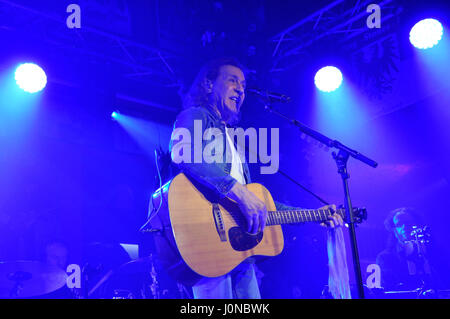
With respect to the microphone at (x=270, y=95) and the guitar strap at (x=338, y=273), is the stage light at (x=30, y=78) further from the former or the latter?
the guitar strap at (x=338, y=273)

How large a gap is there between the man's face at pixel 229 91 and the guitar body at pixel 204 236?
87 centimetres

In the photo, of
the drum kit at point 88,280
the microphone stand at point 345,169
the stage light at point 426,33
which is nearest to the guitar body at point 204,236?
the microphone stand at point 345,169

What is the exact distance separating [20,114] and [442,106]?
21.1 feet

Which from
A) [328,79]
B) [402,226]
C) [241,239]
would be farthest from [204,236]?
[328,79]

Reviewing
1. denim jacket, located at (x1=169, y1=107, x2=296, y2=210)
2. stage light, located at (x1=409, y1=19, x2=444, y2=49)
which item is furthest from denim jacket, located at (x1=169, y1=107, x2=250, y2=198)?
stage light, located at (x1=409, y1=19, x2=444, y2=49)

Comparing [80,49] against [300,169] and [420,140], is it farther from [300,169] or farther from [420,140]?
[420,140]

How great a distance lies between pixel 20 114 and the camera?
5664 millimetres

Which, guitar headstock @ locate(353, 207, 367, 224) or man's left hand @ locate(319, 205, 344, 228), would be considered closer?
guitar headstock @ locate(353, 207, 367, 224)

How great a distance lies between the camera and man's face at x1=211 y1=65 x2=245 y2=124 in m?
3.24

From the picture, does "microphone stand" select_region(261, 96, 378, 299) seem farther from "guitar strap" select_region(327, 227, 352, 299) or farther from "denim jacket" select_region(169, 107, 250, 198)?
"denim jacket" select_region(169, 107, 250, 198)

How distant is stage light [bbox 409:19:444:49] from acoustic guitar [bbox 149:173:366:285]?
4009 millimetres

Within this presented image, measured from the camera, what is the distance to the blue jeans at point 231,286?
7.75 feet

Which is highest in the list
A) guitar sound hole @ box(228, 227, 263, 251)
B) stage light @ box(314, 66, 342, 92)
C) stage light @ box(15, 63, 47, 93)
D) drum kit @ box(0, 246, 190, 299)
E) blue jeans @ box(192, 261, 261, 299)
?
stage light @ box(314, 66, 342, 92)

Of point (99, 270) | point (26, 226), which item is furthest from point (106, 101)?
point (99, 270)
